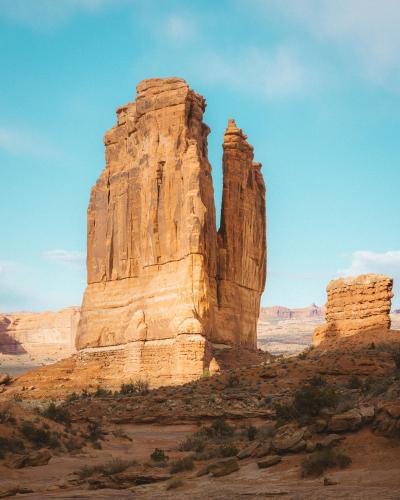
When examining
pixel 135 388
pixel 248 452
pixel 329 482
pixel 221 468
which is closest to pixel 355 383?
pixel 248 452

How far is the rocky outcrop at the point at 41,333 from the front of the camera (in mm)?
117188

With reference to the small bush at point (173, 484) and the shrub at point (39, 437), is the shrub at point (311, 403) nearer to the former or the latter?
the small bush at point (173, 484)

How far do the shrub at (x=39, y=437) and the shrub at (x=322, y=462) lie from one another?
10.4 meters

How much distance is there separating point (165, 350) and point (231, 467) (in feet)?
114

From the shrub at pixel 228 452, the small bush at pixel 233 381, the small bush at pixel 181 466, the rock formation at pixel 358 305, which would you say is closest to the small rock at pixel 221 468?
the small bush at pixel 181 466

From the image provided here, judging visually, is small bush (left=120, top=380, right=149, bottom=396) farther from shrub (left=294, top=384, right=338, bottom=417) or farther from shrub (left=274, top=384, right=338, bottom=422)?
shrub (left=294, top=384, right=338, bottom=417)

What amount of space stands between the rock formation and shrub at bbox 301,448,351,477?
2089 centimetres

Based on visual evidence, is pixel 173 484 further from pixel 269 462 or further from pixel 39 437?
pixel 39 437

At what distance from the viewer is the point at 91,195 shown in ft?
198

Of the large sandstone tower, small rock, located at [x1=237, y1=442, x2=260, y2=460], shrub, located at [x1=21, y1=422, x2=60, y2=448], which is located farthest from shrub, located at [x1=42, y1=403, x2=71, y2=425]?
the large sandstone tower

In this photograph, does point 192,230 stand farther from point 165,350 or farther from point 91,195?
point 91,195

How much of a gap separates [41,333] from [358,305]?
311 ft

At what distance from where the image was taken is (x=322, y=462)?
42.4ft

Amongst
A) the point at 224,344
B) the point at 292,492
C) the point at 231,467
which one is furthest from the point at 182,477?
the point at 224,344
